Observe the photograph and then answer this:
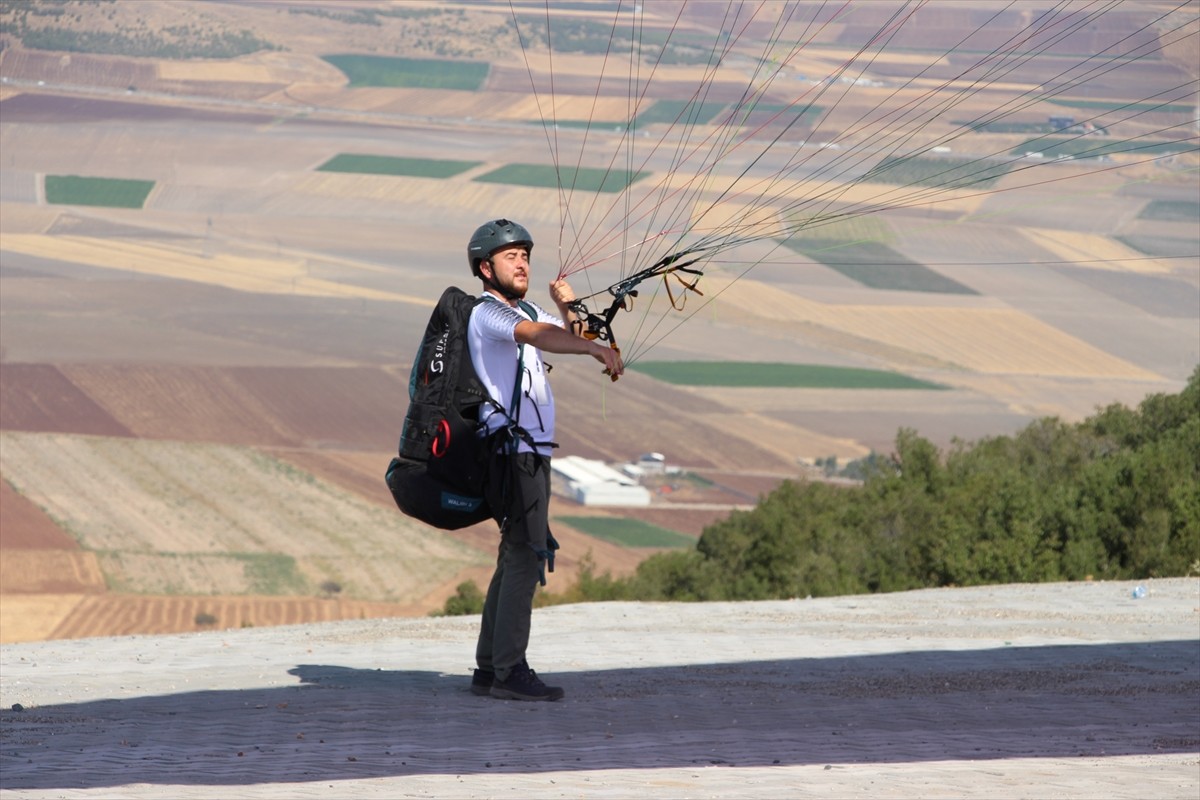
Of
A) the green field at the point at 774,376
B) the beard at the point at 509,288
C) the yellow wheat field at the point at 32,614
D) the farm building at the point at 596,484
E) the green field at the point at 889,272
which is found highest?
the green field at the point at 889,272

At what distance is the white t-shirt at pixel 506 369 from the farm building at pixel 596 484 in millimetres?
42211

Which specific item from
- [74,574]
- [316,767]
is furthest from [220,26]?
[316,767]

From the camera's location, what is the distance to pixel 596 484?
164ft

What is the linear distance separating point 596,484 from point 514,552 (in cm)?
4286

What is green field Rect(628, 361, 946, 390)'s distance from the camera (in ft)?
209

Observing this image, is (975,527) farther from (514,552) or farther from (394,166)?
(394,166)

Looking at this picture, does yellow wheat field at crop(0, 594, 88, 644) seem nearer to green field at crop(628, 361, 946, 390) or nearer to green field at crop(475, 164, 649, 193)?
green field at crop(628, 361, 946, 390)

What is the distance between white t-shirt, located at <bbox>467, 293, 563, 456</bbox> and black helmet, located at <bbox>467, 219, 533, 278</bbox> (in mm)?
195

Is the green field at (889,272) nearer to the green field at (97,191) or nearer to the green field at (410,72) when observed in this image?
the green field at (97,191)

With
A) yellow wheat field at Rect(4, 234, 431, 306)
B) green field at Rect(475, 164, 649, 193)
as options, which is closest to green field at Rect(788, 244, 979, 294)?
green field at Rect(475, 164, 649, 193)

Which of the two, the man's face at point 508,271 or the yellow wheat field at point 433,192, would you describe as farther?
the yellow wheat field at point 433,192

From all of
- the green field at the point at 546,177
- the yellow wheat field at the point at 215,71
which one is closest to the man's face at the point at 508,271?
the green field at the point at 546,177

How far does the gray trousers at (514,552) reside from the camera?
6.91 m

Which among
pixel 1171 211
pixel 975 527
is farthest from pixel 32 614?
pixel 1171 211
